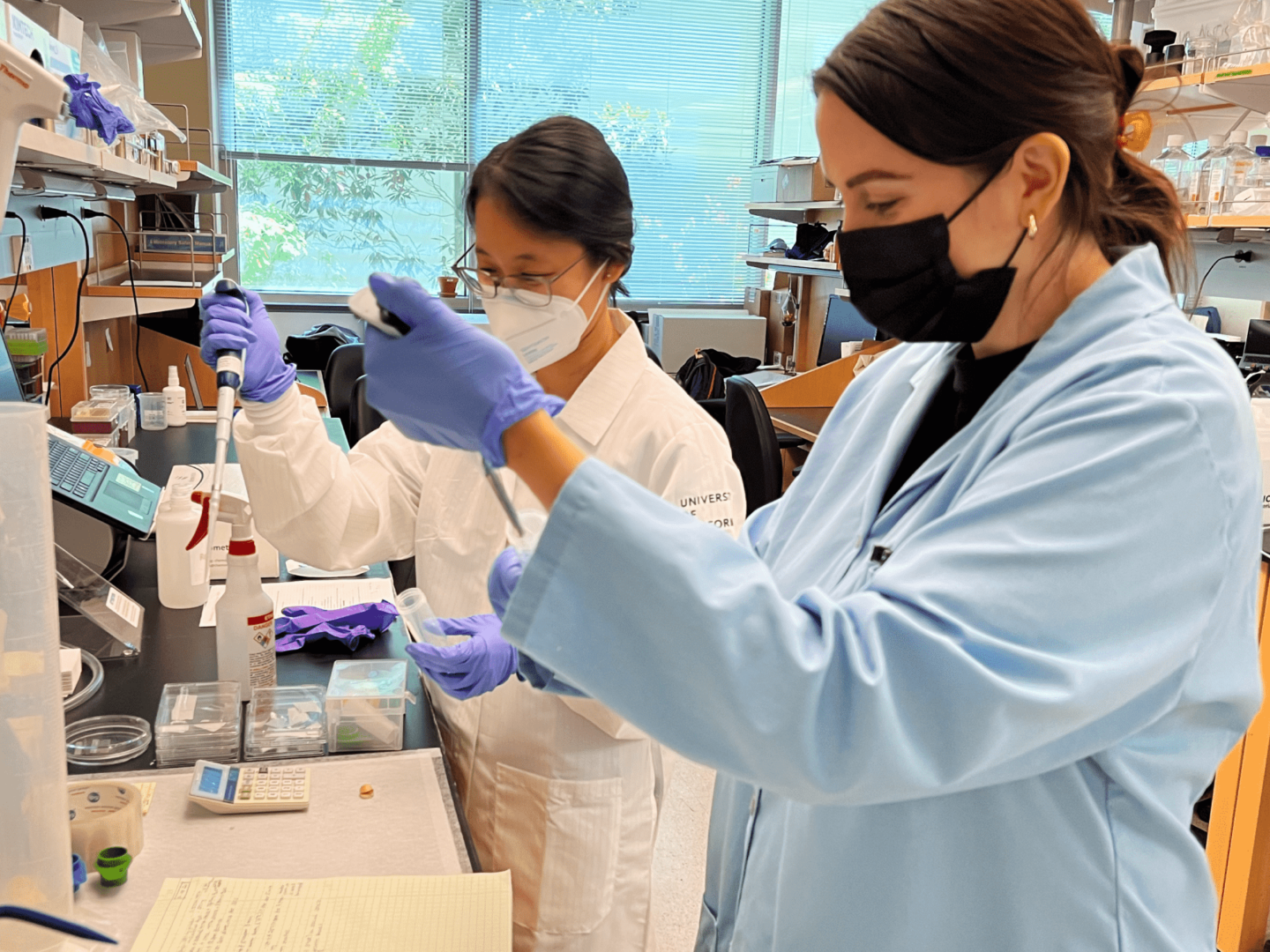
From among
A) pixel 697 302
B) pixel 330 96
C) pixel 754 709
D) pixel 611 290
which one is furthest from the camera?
pixel 697 302

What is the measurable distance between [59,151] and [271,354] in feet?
1.16

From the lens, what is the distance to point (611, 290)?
1591 mm

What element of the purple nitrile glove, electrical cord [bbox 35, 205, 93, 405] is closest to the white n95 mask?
the purple nitrile glove

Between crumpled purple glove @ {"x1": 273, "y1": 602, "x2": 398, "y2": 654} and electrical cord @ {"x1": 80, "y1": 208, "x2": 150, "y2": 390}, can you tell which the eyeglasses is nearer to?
crumpled purple glove @ {"x1": 273, "y1": 602, "x2": 398, "y2": 654}

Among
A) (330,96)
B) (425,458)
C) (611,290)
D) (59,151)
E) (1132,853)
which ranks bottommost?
(1132,853)

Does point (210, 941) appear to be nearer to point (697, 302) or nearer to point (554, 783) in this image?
point (554, 783)

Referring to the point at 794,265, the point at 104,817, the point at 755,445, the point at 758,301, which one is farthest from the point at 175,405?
the point at 758,301

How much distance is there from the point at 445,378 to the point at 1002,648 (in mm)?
446

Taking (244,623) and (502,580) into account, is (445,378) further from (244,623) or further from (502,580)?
(244,623)

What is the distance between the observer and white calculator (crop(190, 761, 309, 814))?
1146 millimetres

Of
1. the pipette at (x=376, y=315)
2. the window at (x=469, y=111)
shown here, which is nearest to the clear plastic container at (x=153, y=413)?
the window at (x=469, y=111)

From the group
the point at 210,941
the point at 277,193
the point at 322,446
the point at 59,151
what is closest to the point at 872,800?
the point at 210,941

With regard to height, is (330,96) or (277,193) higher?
(330,96)

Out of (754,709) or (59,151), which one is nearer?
(754,709)
